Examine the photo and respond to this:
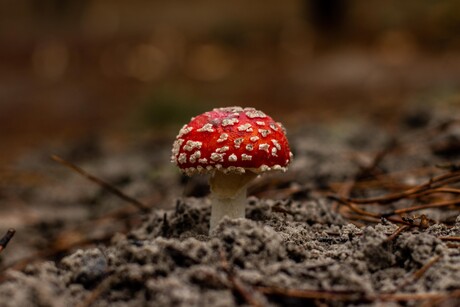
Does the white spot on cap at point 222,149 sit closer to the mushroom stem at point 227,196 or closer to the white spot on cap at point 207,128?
the white spot on cap at point 207,128

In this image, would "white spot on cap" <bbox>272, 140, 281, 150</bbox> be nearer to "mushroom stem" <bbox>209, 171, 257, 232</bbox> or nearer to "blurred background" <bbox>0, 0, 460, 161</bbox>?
"mushroom stem" <bbox>209, 171, 257, 232</bbox>

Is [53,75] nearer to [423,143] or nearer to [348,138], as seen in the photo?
[348,138]

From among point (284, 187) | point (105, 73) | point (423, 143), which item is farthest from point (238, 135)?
point (105, 73)

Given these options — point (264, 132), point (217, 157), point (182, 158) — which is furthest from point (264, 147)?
point (182, 158)

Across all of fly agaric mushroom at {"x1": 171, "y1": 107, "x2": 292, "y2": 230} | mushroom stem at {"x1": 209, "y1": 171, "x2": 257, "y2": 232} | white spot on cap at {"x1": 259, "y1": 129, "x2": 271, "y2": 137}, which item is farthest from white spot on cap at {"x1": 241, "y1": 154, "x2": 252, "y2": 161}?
mushroom stem at {"x1": 209, "y1": 171, "x2": 257, "y2": 232}

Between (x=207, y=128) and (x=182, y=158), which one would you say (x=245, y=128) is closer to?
(x=207, y=128)
